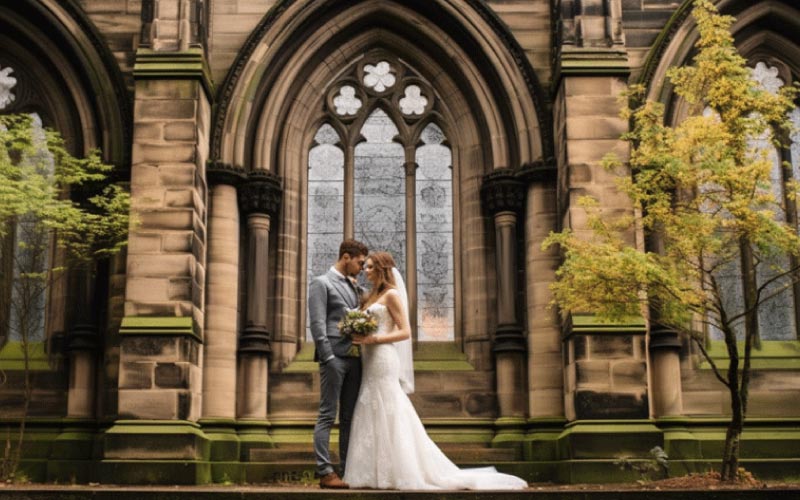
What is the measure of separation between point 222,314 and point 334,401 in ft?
16.9

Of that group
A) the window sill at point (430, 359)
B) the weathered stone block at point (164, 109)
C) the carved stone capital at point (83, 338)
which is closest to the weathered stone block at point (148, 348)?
the carved stone capital at point (83, 338)

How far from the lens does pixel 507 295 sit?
14953mm

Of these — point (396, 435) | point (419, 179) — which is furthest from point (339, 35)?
point (396, 435)

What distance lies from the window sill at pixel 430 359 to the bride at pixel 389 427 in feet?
16.2

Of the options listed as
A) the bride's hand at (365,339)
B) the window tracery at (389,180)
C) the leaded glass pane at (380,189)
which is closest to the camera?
the bride's hand at (365,339)

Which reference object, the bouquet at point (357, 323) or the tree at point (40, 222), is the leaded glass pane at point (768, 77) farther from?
the tree at point (40, 222)

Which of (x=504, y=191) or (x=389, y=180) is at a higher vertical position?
(x=389, y=180)

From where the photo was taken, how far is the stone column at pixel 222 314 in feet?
46.8

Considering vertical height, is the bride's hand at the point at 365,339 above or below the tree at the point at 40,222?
below

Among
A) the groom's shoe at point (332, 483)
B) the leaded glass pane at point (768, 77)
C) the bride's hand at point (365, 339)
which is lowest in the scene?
the groom's shoe at point (332, 483)

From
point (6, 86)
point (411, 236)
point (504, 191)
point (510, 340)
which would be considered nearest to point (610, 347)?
point (510, 340)

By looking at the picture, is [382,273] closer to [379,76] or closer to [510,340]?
[510,340]

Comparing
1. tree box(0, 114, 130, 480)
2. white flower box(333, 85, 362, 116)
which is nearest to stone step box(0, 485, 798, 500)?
tree box(0, 114, 130, 480)

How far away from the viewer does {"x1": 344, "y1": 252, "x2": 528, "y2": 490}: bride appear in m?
9.59
